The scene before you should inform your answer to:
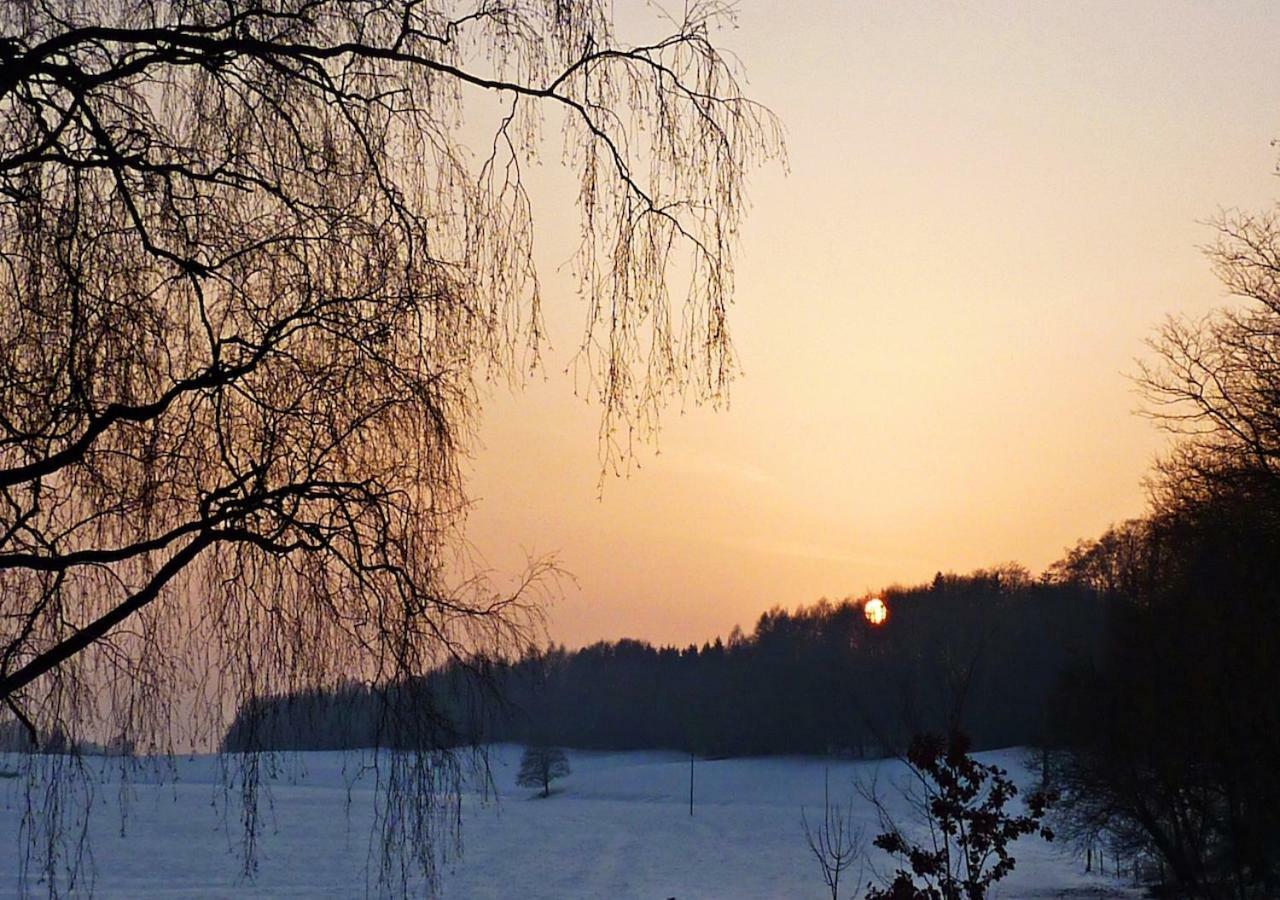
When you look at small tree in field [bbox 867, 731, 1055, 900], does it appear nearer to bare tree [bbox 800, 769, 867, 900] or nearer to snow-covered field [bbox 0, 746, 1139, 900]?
bare tree [bbox 800, 769, 867, 900]

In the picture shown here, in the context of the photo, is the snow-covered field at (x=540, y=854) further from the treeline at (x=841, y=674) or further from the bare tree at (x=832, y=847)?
the treeline at (x=841, y=674)

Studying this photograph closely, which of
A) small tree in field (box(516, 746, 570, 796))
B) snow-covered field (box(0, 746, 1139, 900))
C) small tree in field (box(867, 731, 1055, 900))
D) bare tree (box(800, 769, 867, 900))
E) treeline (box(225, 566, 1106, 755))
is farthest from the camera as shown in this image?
small tree in field (box(516, 746, 570, 796))

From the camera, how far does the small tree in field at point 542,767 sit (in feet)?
251

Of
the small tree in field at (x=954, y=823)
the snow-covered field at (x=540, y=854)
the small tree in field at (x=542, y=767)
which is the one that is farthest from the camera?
the small tree in field at (x=542, y=767)

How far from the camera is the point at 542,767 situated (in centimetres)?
7694

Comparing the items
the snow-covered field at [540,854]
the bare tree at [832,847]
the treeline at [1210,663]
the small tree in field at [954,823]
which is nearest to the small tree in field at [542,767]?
the snow-covered field at [540,854]

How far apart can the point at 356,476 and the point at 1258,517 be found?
1541 centimetres

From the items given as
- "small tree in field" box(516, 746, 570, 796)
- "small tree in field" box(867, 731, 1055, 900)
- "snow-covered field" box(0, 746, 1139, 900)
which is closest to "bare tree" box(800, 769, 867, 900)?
"small tree in field" box(867, 731, 1055, 900)

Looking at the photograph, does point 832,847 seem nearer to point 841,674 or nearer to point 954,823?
point 954,823

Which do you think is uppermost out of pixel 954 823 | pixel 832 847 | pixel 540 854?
pixel 954 823

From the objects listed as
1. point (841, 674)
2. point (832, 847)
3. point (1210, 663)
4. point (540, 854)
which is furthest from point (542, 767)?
point (1210, 663)

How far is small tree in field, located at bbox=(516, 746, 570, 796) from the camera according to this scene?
76625mm

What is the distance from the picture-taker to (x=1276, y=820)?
1251cm

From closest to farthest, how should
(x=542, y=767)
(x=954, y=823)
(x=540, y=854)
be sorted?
(x=954, y=823), (x=540, y=854), (x=542, y=767)
